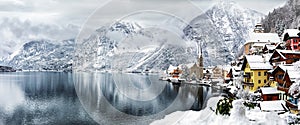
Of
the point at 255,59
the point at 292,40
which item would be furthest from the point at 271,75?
the point at 292,40

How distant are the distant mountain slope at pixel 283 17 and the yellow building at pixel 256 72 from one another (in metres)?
17.2

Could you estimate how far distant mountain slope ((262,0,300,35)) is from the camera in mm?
36125

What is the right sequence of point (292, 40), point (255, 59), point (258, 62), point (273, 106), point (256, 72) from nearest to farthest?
point (273, 106)
point (292, 40)
point (256, 72)
point (258, 62)
point (255, 59)

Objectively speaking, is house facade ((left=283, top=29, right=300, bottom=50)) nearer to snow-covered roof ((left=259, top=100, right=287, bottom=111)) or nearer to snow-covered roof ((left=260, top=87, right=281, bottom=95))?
snow-covered roof ((left=260, top=87, right=281, bottom=95))

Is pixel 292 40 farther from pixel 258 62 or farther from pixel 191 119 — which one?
pixel 191 119

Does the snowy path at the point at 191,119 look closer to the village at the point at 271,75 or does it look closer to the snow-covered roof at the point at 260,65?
the village at the point at 271,75

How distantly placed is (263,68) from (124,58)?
1460 centimetres

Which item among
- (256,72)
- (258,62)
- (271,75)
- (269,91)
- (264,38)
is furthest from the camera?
(264,38)

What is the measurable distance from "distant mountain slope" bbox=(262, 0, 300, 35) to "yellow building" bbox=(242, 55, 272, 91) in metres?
17.2

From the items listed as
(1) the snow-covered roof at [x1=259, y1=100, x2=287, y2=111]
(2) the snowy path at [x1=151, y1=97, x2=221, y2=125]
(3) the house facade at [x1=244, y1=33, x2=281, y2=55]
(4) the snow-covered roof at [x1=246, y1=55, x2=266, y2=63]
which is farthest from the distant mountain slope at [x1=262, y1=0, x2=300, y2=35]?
(2) the snowy path at [x1=151, y1=97, x2=221, y2=125]

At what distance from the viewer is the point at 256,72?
18.5 meters

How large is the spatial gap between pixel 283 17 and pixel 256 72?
78.7 feet

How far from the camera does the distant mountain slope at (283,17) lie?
36.1m

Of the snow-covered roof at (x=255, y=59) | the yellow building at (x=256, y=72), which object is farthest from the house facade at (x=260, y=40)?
the yellow building at (x=256, y=72)
